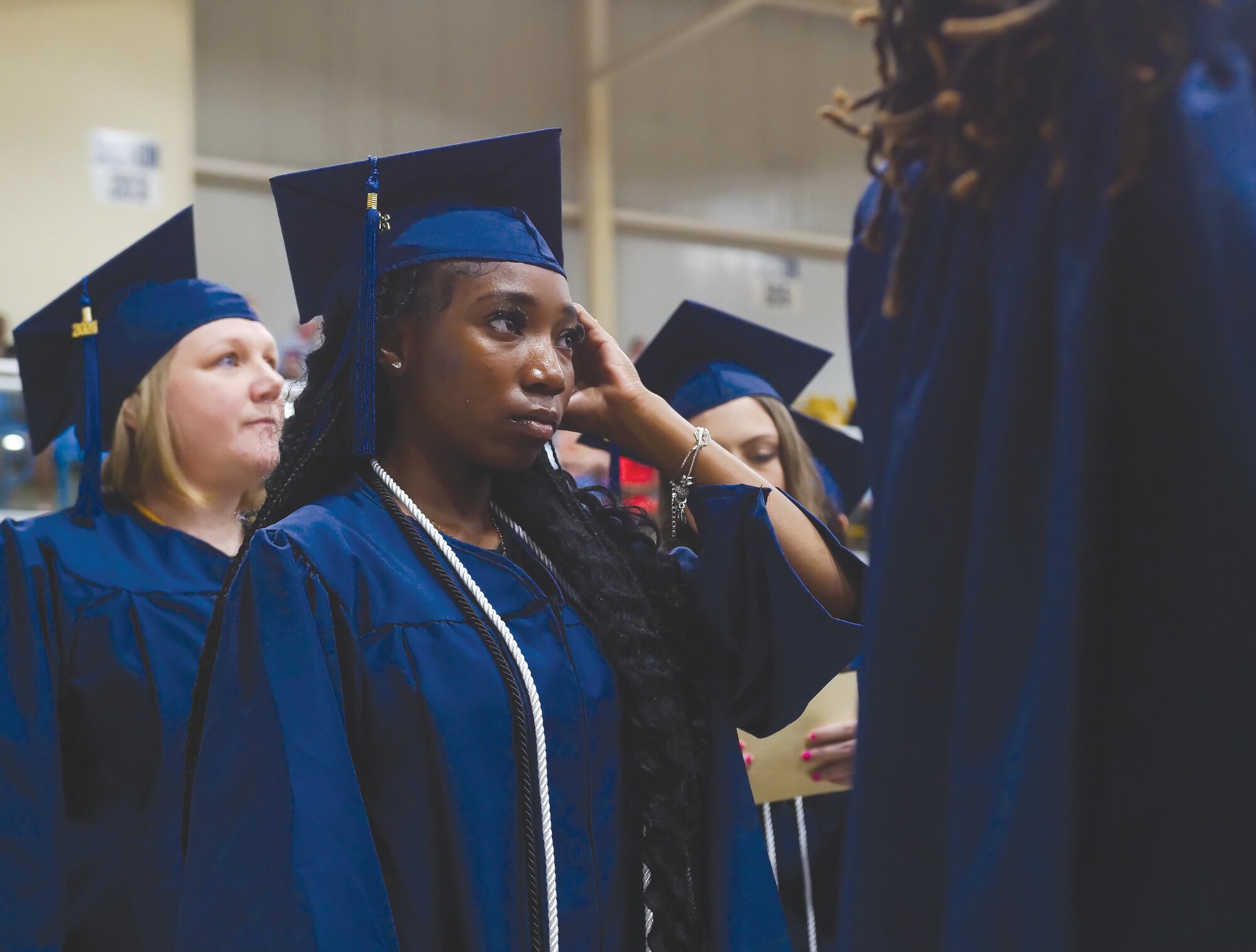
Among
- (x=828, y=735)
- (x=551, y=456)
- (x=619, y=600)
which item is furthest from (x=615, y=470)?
(x=828, y=735)

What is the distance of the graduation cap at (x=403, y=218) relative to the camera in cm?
170

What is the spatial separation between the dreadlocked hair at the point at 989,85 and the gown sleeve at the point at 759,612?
84 centimetres

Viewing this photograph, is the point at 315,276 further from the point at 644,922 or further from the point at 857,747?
the point at 857,747

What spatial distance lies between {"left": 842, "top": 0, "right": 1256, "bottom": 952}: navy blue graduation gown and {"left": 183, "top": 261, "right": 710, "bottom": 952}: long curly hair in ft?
2.69

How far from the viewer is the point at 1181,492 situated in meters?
0.73

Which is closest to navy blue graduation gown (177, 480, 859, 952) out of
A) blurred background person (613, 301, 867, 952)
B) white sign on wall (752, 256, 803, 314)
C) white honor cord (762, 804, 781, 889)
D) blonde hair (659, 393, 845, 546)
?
blurred background person (613, 301, 867, 952)

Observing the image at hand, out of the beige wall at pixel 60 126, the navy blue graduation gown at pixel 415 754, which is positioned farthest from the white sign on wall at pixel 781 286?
the navy blue graduation gown at pixel 415 754

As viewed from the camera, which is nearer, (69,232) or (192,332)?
(192,332)

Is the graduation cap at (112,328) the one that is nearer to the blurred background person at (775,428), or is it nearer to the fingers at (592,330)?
the blurred background person at (775,428)

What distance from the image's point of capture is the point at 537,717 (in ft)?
5.04

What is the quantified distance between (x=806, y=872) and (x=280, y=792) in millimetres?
1464

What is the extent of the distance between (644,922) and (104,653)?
1278mm

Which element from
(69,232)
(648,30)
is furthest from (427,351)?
(648,30)

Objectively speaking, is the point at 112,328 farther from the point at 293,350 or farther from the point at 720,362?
the point at 293,350
